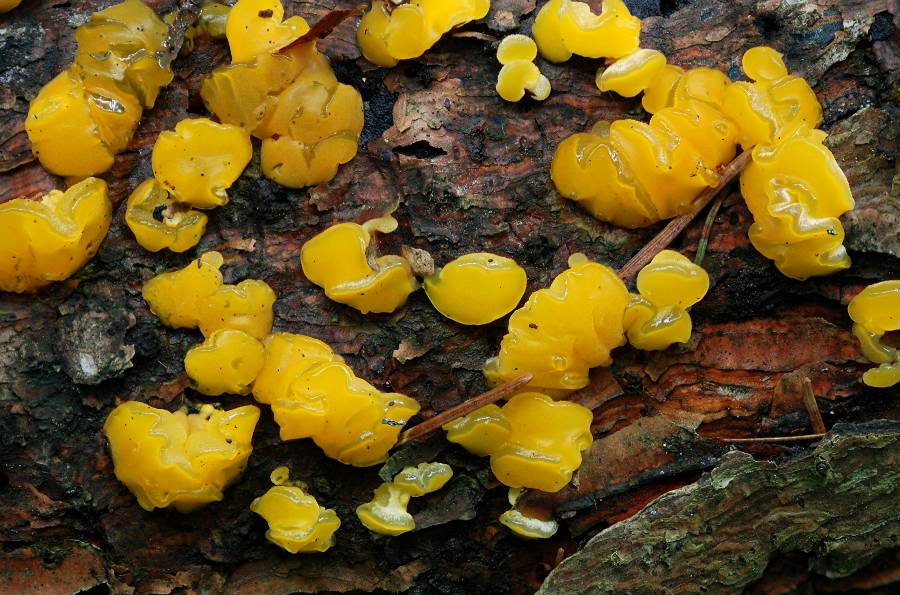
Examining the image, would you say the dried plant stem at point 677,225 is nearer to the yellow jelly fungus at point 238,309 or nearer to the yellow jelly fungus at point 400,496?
the yellow jelly fungus at point 400,496

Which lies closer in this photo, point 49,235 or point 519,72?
point 49,235

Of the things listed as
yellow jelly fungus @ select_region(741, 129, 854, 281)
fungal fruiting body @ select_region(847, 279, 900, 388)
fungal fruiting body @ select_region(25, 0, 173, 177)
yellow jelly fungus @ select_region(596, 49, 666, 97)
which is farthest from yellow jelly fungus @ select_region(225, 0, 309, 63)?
fungal fruiting body @ select_region(847, 279, 900, 388)

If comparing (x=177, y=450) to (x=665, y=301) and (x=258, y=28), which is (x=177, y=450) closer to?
(x=258, y=28)

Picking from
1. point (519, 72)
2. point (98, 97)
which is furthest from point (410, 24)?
point (98, 97)

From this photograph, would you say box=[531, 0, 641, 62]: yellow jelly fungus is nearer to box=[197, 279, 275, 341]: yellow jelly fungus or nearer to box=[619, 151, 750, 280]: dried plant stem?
box=[619, 151, 750, 280]: dried plant stem

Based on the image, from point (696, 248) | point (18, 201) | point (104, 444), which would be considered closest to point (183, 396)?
point (104, 444)

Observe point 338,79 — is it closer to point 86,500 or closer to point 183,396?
point 183,396
